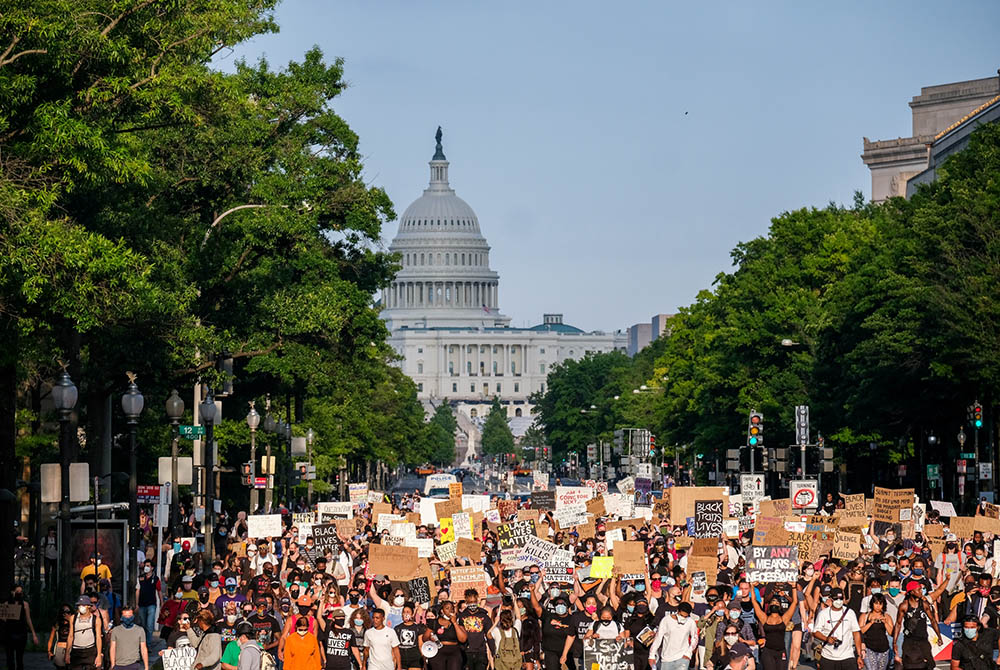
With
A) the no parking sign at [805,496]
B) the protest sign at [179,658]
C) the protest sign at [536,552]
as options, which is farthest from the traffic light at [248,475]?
the protest sign at [179,658]

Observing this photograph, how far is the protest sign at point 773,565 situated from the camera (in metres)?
27.0

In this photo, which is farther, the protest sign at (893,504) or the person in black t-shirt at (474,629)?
the protest sign at (893,504)

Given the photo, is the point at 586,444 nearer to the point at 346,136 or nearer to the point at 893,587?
the point at 346,136

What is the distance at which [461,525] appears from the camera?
125 feet

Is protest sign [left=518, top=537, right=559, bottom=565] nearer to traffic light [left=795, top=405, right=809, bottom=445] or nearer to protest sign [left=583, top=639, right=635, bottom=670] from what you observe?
protest sign [left=583, top=639, right=635, bottom=670]

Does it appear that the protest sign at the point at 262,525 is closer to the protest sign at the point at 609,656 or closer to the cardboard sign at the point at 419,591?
the cardboard sign at the point at 419,591

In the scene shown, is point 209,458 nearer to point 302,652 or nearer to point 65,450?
point 65,450

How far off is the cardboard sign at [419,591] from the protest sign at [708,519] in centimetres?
1099

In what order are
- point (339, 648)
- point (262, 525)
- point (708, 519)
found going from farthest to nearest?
point (262, 525) → point (708, 519) → point (339, 648)

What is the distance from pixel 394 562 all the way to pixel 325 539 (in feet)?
22.6

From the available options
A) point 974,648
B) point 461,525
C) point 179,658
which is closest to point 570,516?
point 461,525

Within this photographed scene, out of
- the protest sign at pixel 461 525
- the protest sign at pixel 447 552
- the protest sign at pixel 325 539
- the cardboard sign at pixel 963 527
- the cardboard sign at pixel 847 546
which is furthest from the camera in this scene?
the protest sign at pixel 461 525

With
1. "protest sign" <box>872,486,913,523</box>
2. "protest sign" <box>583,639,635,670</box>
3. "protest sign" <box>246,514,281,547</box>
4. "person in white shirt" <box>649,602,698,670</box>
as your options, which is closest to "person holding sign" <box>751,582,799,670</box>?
"person in white shirt" <box>649,602,698,670</box>

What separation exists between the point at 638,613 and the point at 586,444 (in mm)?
165840
